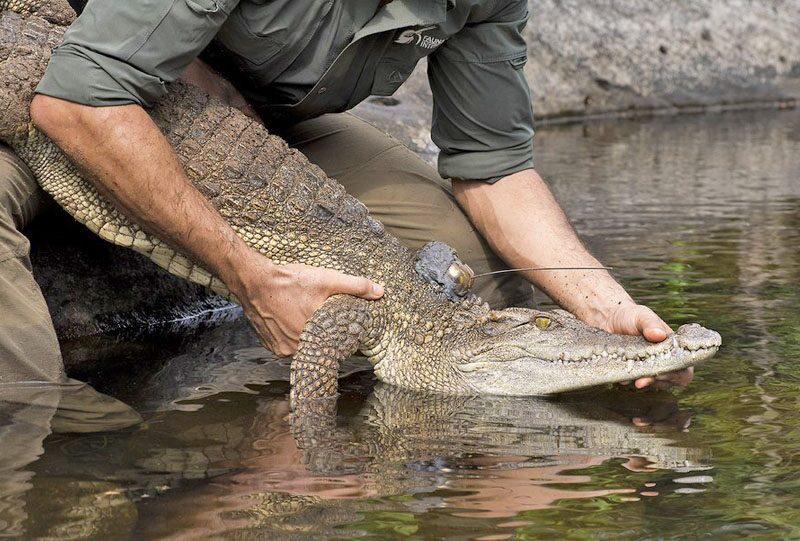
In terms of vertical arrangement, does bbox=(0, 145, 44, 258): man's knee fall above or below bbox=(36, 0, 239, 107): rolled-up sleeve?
below

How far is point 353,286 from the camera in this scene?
11.9 ft

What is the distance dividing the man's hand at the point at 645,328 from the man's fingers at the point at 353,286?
30.0 inches

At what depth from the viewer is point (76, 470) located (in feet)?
8.84

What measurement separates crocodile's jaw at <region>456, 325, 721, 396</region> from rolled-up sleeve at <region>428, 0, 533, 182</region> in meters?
0.82

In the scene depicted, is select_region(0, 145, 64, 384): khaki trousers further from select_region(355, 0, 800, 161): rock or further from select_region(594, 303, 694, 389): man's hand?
select_region(355, 0, 800, 161): rock

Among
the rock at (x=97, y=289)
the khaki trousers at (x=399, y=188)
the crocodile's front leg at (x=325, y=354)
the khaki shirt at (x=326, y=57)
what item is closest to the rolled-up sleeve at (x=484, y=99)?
the khaki shirt at (x=326, y=57)

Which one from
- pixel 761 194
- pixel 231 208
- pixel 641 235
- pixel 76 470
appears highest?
pixel 761 194

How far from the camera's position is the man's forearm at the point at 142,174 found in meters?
3.29

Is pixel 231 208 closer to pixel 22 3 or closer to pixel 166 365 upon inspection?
pixel 166 365

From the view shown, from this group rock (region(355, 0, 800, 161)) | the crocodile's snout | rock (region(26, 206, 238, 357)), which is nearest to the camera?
the crocodile's snout

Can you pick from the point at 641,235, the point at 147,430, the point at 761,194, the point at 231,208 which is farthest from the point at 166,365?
the point at 761,194

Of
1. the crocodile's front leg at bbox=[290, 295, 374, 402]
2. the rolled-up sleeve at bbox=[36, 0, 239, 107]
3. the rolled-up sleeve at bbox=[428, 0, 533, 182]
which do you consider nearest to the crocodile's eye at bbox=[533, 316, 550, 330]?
the crocodile's front leg at bbox=[290, 295, 374, 402]

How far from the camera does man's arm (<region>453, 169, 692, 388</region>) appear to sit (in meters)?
3.83

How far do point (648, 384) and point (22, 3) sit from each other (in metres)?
2.43
